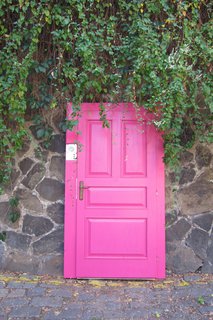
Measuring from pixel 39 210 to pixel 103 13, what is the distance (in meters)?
2.46

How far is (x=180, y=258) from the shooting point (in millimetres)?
4914

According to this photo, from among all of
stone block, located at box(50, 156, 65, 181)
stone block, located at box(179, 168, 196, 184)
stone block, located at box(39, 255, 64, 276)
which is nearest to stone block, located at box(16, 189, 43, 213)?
stone block, located at box(50, 156, 65, 181)

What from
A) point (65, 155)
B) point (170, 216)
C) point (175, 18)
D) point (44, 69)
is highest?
point (175, 18)

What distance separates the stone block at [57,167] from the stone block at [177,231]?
1.48 m

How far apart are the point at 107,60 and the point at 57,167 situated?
142 cm

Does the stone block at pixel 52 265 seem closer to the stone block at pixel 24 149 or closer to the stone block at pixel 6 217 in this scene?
the stone block at pixel 6 217

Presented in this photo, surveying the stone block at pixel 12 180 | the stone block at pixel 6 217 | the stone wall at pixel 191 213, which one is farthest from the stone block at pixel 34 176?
the stone wall at pixel 191 213

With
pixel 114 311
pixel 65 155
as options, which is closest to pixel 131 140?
pixel 65 155

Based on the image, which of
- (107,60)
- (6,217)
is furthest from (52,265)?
(107,60)

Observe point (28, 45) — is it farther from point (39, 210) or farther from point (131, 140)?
point (39, 210)

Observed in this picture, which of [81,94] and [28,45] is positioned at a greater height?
[28,45]

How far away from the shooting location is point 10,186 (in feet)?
16.2

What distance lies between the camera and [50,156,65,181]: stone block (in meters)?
4.91

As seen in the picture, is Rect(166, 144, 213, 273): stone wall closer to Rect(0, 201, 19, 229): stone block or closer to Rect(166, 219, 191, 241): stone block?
Rect(166, 219, 191, 241): stone block
